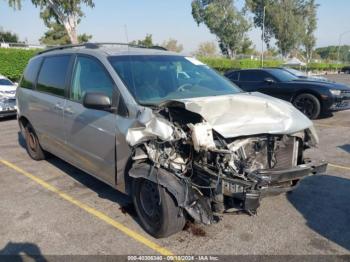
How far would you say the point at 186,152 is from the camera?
3.37 meters

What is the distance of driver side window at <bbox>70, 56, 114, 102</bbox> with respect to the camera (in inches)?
155

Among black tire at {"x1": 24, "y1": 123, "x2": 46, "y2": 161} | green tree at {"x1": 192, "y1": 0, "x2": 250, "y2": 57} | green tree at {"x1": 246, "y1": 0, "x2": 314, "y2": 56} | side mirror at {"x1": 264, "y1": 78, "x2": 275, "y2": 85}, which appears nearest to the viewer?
black tire at {"x1": 24, "y1": 123, "x2": 46, "y2": 161}

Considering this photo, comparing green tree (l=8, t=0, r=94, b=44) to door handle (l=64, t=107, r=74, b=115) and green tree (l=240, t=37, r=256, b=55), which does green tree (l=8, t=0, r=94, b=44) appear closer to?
door handle (l=64, t=107, r=74, b=115)

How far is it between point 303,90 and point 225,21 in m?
46.6

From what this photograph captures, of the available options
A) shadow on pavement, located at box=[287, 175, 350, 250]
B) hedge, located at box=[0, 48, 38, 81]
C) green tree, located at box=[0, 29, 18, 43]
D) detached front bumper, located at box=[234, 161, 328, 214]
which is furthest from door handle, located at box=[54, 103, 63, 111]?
green tree, located at box=[0, 29, 18, 43]

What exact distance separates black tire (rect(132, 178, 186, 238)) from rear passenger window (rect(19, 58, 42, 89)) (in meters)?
3.26

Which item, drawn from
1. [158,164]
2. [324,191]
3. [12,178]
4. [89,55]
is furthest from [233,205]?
[12,178]

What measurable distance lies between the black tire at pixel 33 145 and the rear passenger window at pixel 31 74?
72 centimetres

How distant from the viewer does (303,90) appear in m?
10.3

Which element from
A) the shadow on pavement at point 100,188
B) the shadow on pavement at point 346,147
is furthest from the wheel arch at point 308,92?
the shadow on pavement at point 100,188

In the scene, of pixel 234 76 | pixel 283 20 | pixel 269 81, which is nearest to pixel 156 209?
pixel 269 81

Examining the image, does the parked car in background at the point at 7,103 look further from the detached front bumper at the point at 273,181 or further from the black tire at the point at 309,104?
the detached front bumper at the point at 273,181

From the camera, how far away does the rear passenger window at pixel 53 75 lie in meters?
4.83

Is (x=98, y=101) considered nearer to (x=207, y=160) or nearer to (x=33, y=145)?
(x=207, y=160)
